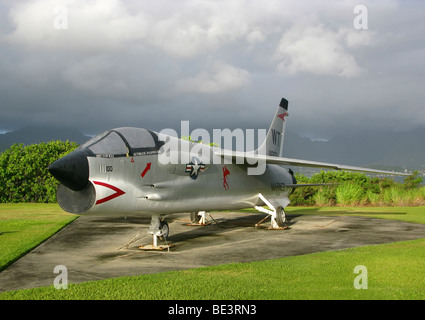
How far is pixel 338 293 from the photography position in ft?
18.5

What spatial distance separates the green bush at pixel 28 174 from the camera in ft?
99.3

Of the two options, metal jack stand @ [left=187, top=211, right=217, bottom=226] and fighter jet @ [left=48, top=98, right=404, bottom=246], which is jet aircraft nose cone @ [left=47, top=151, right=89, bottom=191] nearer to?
fighter jet @ [left=48, top=98, right=404, bottom=246]

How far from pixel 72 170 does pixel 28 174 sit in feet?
86.9

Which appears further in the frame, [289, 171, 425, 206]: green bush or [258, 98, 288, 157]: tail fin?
[289, 171, 425, 206]: green bush

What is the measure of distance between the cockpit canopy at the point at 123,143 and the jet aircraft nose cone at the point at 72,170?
43 cm

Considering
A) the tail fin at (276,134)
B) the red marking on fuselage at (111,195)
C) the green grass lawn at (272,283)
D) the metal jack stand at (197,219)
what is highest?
the tail fin at (276,134)

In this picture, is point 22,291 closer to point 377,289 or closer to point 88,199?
point 88,199

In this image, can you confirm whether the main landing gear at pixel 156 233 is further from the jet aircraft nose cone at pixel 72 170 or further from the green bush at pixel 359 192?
the green bush at pixel 359 192

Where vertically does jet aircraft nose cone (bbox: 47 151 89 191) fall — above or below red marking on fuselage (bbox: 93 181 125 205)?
above

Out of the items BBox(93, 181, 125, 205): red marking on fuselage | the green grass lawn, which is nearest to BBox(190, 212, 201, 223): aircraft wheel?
BBox(93, 181, 125, 205): red marking on fuselage

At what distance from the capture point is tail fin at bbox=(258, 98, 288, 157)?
1844 cm

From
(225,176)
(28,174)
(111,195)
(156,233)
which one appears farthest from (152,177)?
(28,174)

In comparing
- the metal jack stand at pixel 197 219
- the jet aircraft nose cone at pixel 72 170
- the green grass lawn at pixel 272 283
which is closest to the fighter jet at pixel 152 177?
the jet aircraft nose cone at pixel 72 170

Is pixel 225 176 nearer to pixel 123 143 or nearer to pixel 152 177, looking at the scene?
pixel 152 177
